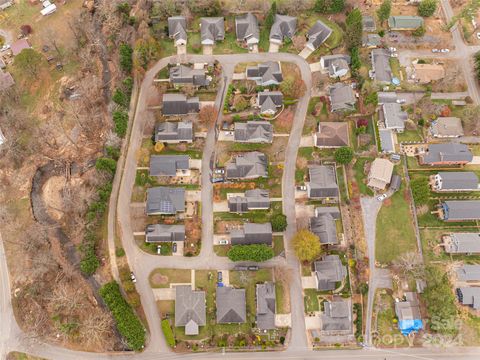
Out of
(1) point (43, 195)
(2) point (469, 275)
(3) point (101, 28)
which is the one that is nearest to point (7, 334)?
(1) point (43, 195)

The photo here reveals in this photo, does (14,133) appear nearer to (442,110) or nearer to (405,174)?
(405,174)

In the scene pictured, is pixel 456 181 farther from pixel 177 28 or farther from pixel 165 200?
pixel 177 28

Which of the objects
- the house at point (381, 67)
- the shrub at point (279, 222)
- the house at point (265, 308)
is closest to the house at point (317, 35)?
the house at point (381, 67)

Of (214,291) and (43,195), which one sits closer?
(214,291)

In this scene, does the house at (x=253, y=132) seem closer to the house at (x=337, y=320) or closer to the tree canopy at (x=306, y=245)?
the tree canopy at (x=306, y=245)

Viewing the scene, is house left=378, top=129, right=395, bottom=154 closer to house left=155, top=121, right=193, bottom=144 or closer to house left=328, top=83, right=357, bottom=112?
house left=328, top=83, right=357, bottom=112
